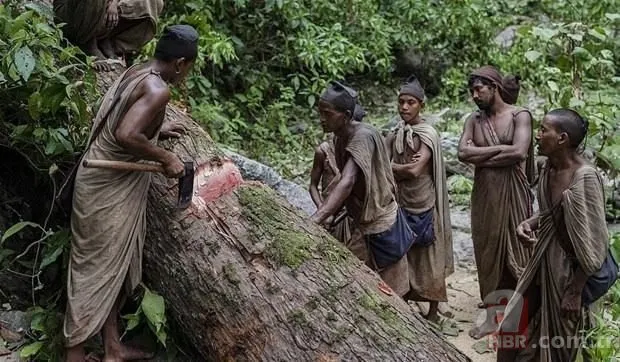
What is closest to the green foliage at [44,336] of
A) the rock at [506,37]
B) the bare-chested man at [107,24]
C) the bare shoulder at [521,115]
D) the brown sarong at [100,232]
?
the brown sarong at [100,232]

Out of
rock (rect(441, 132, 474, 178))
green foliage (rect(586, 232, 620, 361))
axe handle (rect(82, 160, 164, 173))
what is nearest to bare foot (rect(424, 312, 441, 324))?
green foliage (rect(586, 232, 620, 361))

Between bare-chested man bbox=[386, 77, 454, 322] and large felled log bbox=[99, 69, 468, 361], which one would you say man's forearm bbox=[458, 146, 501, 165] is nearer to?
bare-chested man bbox=[386, 77, 454, 322]

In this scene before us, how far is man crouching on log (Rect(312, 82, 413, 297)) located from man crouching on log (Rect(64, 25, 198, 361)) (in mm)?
1169

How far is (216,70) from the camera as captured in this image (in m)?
9.82

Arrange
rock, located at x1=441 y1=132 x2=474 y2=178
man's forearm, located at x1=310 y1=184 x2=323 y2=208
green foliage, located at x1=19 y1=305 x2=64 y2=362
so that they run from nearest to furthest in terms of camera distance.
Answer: green foliage, located at x1=19 y1=305 x2=64 y2=362
man's forearm, located at x1=310 y1=184 x2=323 y2=208
rock, located at x1=441 y1=132 x2=474 y2=178

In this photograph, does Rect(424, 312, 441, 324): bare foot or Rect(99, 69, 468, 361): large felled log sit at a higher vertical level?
Rect(99, 69, 468, 361): large felled log

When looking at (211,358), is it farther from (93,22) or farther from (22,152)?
→ (93,22)

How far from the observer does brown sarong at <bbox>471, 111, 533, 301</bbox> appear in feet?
17.6

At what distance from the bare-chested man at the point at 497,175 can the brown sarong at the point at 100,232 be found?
259 cm

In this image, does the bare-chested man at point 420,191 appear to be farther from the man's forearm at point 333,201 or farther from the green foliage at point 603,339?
the green foliage at point 603,339

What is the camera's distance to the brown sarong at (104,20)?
486 cm

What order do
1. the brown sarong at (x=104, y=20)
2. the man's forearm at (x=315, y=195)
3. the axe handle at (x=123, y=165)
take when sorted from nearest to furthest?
1. the axe handle at (x=123, y=165)
2. the brown sarong at (x=104, y=20)
3. the man's forearm at (x=315, y=195)

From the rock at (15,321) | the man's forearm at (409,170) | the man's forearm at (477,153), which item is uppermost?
the man's forearm at (477,153)

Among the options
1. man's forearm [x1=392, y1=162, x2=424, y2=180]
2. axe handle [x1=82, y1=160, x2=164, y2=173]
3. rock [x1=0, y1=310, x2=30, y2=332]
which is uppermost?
axe handle [x1=82, y1=160, x2=164, y2=173]
